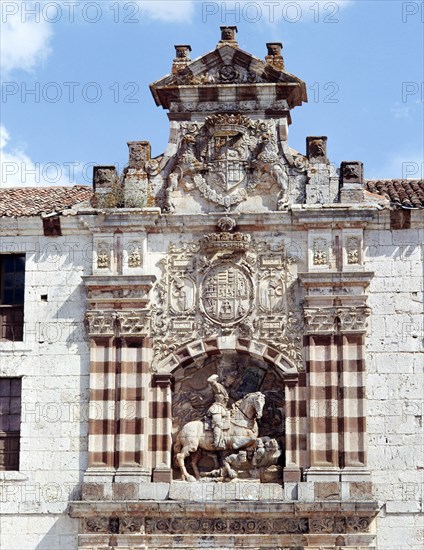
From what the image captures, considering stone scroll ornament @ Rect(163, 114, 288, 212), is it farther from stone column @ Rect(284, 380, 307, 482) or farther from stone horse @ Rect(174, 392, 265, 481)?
stone horse @ Rect(174, 392, 265, 481)

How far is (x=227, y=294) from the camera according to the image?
91.0ft

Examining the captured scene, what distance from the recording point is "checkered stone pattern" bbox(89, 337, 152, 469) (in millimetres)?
27031

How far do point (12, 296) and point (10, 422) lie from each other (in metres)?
2.50

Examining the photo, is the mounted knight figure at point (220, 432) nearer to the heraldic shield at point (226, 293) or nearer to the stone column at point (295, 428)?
Answer: the stone column at point (295, 428)

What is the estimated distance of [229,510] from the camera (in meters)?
26.4

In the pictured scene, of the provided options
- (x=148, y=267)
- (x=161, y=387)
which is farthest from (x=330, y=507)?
(x=148, y=267)

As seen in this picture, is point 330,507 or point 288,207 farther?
point 288,207

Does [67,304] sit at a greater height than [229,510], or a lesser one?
greater

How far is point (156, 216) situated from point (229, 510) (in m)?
5.77

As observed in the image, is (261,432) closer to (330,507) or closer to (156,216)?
(330,507)

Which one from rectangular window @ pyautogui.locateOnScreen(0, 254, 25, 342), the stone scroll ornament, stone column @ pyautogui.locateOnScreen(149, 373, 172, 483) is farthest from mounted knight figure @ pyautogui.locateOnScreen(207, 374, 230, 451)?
rectangular window @ pyautogui.locateOnScreen(0, 254, 25, 342)

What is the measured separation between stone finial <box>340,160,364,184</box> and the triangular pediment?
1.82 meters

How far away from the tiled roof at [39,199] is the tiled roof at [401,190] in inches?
229

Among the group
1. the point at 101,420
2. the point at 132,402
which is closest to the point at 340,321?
the point at 132,402
